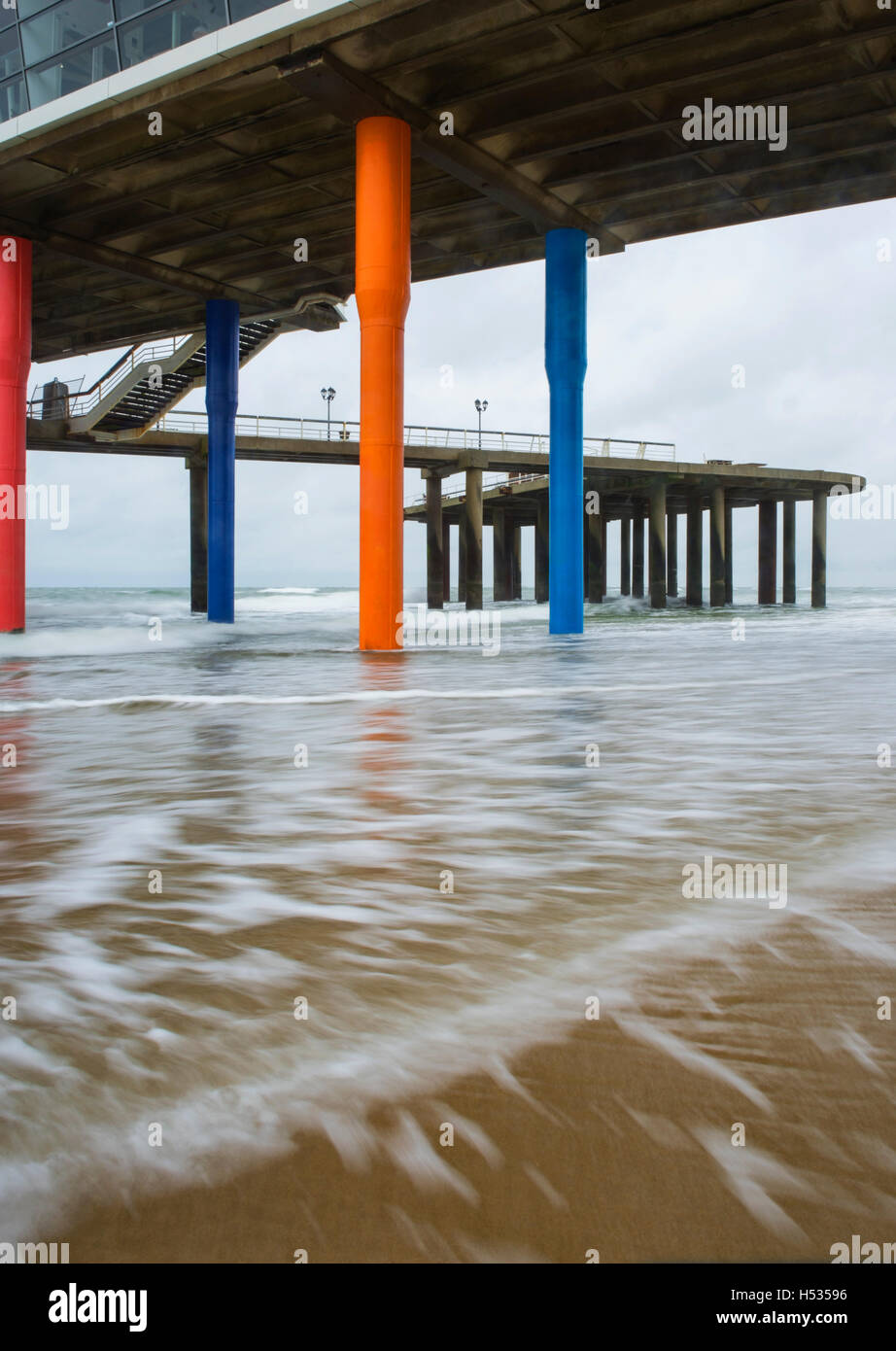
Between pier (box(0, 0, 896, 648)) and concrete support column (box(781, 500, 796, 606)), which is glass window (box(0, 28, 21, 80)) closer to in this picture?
pier (box(0, 0, 896, 648))

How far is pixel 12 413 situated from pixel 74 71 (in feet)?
18.6

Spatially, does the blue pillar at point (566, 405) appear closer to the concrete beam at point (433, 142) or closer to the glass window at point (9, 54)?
the concrete beam at point (433, 142)

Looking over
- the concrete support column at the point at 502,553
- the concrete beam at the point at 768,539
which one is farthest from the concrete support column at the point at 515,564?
the concrete beam at the point at 768,539

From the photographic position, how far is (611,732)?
18.2 feet

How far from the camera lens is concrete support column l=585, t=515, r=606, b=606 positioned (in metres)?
37.2

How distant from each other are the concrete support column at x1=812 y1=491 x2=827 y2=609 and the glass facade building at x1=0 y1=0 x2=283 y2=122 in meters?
28.1

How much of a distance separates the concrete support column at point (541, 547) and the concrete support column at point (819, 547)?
32.0 feet

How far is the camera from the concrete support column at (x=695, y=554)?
39188 millimetres

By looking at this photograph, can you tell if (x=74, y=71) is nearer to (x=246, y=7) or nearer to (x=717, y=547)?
(x=246, y=7)

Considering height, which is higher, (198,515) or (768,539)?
(198,515)

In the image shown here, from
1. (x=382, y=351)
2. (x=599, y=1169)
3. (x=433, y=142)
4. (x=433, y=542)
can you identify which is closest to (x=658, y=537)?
(x=433, y=542)

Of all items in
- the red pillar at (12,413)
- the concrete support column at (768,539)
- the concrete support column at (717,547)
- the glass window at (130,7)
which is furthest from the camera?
the concrete support column at (768,539)

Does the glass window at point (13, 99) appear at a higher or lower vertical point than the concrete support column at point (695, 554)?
higher

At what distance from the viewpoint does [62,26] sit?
50.2 feet
